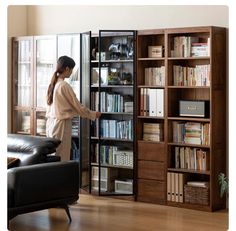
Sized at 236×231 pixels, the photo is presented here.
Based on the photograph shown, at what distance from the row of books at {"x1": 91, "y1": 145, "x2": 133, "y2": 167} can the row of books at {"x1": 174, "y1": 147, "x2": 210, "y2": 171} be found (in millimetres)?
633

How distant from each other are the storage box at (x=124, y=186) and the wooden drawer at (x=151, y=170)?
214 mm

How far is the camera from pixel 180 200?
6270 mm

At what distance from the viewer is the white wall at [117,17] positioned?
20.7ft

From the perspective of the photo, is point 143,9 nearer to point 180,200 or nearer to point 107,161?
point 107,161

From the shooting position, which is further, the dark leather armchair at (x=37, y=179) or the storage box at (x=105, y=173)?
the storage box at (x=105, y=173)

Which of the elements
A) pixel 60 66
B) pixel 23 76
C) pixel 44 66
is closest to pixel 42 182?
pixel 60 66

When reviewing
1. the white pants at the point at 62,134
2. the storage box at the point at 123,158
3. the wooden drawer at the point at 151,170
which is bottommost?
the wooden drawer at the point at 151,170

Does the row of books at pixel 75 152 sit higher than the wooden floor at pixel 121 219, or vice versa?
the row of books at pixel 75 152

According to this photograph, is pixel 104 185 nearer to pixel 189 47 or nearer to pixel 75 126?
pixel 75 126

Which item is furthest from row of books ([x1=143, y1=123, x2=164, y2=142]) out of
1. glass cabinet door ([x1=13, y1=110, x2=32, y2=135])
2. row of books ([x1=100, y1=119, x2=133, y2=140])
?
glass cabinet door ([x1=13, y1=110, x2=32, y2=135])

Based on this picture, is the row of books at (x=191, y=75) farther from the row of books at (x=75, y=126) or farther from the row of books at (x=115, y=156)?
the row of books at (x=75, y=126)

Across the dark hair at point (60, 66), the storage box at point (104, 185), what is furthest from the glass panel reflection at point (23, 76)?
the storage box at point (104, 185)

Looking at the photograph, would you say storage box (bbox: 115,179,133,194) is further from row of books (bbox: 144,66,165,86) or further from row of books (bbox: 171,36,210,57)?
row of books (bbox: 171,36,210,57)
